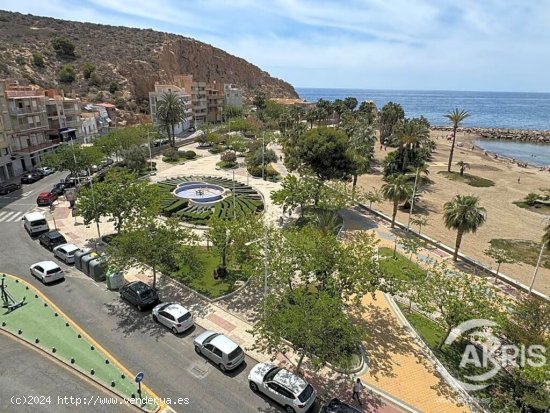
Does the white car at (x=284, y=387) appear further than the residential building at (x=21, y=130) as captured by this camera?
No

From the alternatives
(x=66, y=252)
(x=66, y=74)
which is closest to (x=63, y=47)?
(x=66, y=74)

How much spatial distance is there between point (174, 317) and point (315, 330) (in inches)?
391

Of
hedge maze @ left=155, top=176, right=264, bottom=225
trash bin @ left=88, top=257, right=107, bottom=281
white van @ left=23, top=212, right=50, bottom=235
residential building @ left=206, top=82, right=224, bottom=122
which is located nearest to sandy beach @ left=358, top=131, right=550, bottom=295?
hedge maze @ left=155, top=176, right=264, bottom=225

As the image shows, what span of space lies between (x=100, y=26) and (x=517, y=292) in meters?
166

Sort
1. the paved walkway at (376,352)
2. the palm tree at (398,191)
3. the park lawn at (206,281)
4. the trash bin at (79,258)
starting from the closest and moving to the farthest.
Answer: the paved walkway at (376,352), the park lawn at (206,281), the trash bin at (79,258), the palm tree at (398,191)

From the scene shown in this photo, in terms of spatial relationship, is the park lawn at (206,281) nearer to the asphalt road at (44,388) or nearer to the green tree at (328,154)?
the asphalt road at (44,388)

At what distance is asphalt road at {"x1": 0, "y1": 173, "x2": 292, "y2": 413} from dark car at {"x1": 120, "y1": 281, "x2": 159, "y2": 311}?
581mm

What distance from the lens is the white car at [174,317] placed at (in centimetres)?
2255

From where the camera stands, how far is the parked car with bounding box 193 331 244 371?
19672 mm

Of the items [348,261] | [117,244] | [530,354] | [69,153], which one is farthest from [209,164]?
[530,354]

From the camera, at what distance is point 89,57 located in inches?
4515

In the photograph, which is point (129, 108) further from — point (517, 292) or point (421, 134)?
point (517, 292)

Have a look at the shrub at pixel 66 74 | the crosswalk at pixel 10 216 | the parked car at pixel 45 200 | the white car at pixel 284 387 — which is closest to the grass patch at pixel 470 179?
the white car at pixel 284 387

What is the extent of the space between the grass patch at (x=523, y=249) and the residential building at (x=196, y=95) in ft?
323
